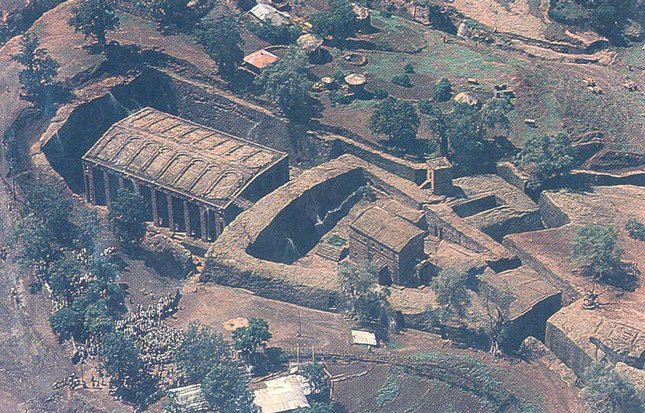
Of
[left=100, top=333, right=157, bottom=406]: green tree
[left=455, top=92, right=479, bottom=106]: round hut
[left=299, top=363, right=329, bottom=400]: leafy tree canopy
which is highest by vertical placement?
[left=455, top=92, right=479, bottom=106]: round hut

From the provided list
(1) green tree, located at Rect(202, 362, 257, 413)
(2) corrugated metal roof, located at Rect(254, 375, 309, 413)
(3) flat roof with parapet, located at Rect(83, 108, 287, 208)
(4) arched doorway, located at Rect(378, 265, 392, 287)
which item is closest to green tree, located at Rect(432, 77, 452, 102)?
(3) flat roof with parapet, located at Rect(83, 108, 287, 208)

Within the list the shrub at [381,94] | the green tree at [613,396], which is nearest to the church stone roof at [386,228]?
the shrub at [381,94]

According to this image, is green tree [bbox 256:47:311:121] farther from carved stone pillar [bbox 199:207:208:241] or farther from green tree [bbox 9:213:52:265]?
green tree [bbox 9:213:52:265]

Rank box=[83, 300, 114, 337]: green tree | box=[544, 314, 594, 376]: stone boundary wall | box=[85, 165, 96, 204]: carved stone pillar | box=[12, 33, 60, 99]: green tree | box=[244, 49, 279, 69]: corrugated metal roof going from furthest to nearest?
box=[244, 49, 279, 69]: corrugated metal roof, box=[12, 33, 60, 99]: green tree, box=[85, 165, 96, 204]: carved stone pillar, box=[83, 300, 114, 337]: green tree, box=[544, 314, 594, 376]: stone boundary wall

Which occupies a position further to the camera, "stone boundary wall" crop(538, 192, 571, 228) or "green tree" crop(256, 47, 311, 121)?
"green tree" crop(256, 47, 311, 121)

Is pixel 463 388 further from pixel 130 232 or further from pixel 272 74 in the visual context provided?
pixel 272 74

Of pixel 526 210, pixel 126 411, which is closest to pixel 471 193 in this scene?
pixel 526 210
